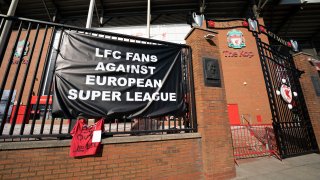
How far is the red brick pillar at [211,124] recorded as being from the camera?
3727mm

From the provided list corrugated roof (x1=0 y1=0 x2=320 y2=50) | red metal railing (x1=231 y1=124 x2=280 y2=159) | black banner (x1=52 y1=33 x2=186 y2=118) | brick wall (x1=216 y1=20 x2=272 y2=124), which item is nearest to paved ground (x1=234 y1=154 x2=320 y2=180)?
red metal railing (x1=231 y1=124 x2=280 y2=159)

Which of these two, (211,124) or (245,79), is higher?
(245,79)

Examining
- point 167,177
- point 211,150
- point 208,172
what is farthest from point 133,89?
point 208,172

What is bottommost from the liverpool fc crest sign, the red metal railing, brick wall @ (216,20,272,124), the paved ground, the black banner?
the paved ground

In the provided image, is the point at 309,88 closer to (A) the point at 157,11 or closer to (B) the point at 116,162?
(B) the point at 116,162

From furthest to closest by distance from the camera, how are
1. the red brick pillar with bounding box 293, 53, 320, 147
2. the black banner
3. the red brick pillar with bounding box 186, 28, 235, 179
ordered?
the red brick pillar with bounding box 293, 53, 320, 147, the red brick pillar with bounding box 186, 28, 235, 179, the black banner

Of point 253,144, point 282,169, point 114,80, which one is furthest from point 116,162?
point 253,144

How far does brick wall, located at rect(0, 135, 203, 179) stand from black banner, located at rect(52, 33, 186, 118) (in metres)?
0.74

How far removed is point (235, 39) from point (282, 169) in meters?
13.4

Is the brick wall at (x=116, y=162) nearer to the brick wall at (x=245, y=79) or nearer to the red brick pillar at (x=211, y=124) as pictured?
the red brick pillar at (x=211, y=124)

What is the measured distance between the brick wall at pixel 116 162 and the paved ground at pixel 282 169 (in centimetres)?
148

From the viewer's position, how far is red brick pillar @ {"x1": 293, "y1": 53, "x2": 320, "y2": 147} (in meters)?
6.50

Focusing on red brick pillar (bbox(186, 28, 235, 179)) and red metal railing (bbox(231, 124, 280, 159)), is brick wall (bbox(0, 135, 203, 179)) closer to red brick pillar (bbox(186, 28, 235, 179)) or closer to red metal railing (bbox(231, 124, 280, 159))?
red brick pillar (bbox(186, 28, 235, 179))

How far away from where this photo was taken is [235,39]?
1510 cm
